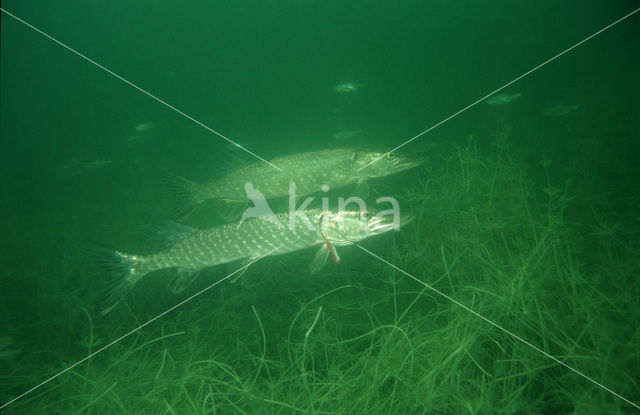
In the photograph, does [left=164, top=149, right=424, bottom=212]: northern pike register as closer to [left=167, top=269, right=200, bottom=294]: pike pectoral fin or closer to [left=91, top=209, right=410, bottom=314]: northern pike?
[left=91, top=209, right=410, bottom=314]: northern pike

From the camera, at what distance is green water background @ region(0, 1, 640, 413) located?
5.23m

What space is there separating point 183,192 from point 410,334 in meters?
4.45

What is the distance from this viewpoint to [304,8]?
3519cm

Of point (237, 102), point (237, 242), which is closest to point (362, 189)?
point (237, 242)

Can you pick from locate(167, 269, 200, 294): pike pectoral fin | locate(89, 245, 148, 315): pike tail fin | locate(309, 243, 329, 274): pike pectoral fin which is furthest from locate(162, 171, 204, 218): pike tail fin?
locate(309, 243, 329, 274): pike pectoral fin

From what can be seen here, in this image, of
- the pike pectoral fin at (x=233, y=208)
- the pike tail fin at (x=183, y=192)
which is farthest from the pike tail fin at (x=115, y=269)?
the pike pectoral fin at (x=233, y=208)

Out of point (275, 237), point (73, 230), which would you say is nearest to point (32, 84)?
point (73, 230)

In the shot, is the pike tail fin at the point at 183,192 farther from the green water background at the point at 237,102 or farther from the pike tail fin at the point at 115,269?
the pike tail fin at the point at 115,269

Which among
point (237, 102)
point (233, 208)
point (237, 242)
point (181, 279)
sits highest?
point (237, 102)

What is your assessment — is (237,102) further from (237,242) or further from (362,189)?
(237,242)

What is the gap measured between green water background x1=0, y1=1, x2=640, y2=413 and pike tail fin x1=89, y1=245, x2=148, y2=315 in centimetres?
98

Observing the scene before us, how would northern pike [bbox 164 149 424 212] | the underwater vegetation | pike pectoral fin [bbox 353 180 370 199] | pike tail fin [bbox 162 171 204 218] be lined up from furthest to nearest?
1. pike pectoral fin [bbox 353 180 370 199]
2. northern pike [bbox 164 149 424 212]
3. pike tail fin [bbox 162 171 204 218]
4. the underwater vegetation

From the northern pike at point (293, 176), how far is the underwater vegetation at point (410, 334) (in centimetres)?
153

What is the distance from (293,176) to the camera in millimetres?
5164
